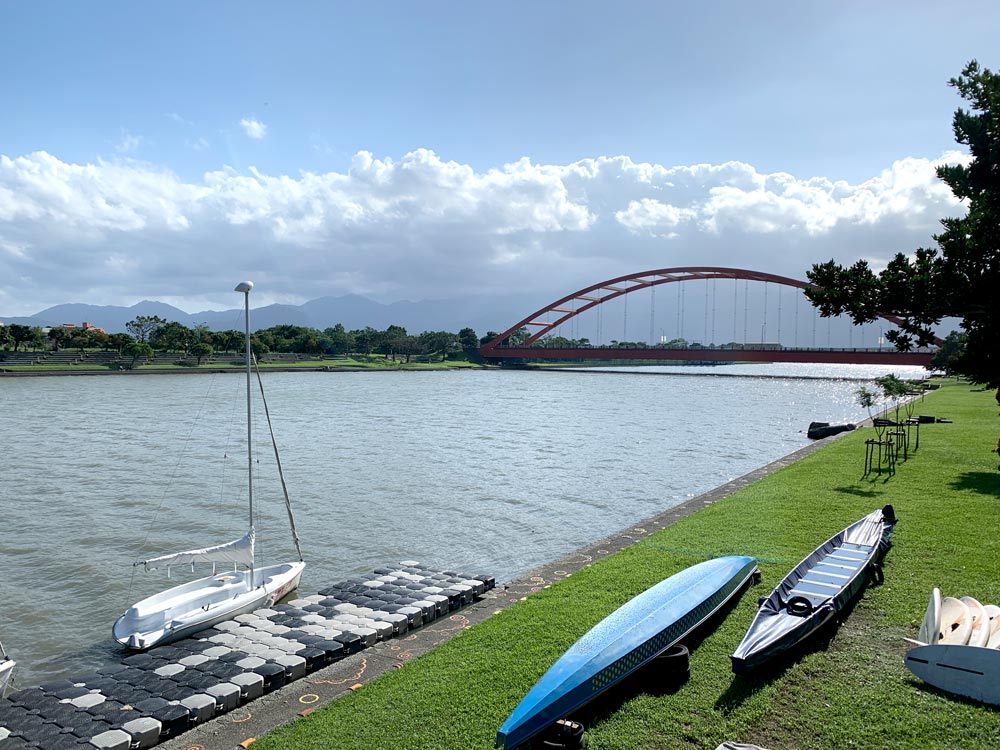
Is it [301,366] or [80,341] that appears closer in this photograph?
[80,341]

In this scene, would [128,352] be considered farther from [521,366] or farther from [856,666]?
[856,666]

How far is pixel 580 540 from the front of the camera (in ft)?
46.3

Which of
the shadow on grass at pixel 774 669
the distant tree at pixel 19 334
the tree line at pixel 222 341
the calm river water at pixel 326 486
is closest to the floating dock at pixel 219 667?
the calm river water at pixel 326 486

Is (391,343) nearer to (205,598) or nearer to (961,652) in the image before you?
(205,598)

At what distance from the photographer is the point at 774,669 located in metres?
6.46

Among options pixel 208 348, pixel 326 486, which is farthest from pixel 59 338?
pixel 326 486

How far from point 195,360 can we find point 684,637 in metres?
96.2

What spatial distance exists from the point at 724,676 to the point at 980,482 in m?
11.4

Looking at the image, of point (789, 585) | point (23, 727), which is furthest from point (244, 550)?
point (789, 585)

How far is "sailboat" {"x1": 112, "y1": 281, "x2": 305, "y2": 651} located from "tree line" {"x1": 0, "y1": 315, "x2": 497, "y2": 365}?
56.9 metres

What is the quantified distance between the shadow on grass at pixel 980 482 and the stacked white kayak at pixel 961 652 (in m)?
8.07

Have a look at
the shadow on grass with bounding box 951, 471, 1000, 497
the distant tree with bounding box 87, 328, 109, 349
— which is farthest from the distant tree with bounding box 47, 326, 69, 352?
the shadow on grass with bounding box 951, 471, 1000, 497

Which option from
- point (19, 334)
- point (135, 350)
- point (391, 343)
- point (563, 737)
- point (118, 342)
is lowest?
point (563, 737)

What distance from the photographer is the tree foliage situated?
7742mm
